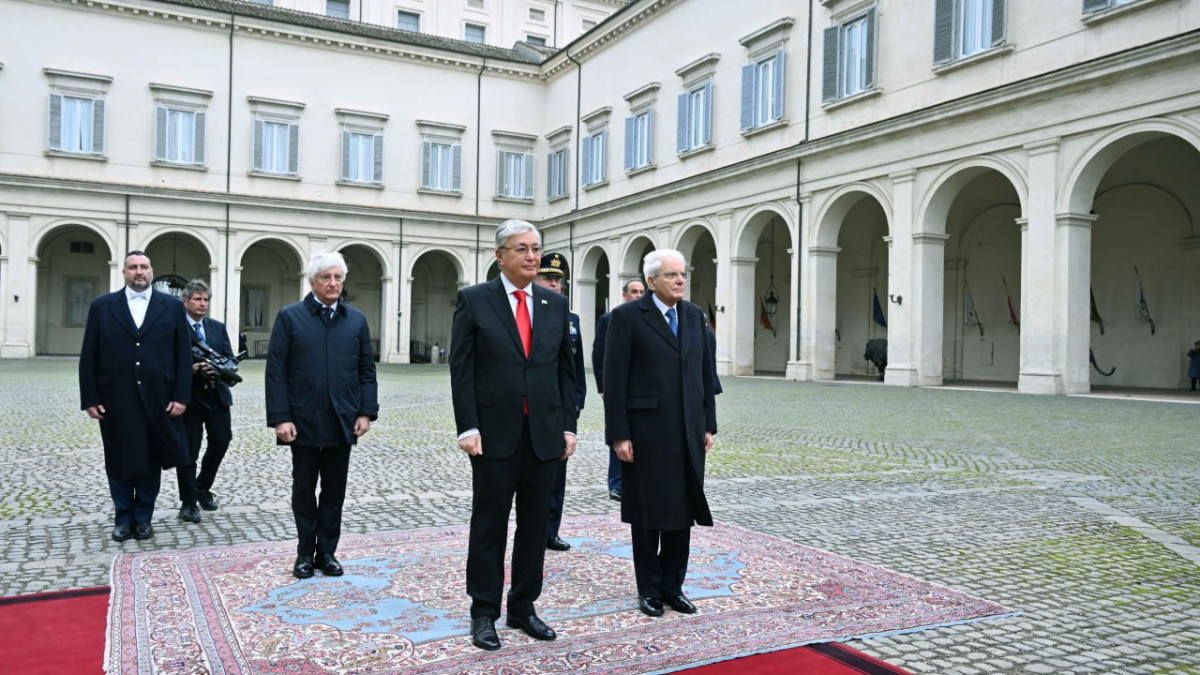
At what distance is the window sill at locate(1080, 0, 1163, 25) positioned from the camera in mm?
17172

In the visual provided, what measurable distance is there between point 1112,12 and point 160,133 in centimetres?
2931

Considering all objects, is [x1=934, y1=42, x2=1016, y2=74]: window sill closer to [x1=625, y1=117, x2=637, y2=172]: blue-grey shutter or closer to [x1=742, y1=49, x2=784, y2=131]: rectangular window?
[x1=742, y1=49, x2=784, y2=131]: rectangular window

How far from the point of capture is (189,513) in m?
6.64

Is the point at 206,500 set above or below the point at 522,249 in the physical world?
below

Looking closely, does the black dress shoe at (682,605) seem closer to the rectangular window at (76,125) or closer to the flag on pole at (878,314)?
the flag on pole at (878,314)

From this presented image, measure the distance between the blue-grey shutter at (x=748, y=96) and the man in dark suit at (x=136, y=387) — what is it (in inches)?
912

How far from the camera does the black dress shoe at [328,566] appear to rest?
5121 mm

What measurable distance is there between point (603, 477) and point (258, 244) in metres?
33.4

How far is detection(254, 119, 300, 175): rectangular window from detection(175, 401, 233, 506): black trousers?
30507 millimetres

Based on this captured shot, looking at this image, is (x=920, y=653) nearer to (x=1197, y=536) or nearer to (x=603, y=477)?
(x=1197, y=536)

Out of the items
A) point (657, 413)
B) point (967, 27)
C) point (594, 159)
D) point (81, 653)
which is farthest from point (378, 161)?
point (81, 653)

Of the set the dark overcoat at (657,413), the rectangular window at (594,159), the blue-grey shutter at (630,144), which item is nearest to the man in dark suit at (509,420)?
the dark overcoat at (657,413)

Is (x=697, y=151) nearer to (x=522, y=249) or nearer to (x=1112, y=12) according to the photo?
(x=1112, y=12)

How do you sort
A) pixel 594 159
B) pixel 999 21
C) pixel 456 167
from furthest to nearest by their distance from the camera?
pixel 456 167, pixel 594 159, pixel 999 21
